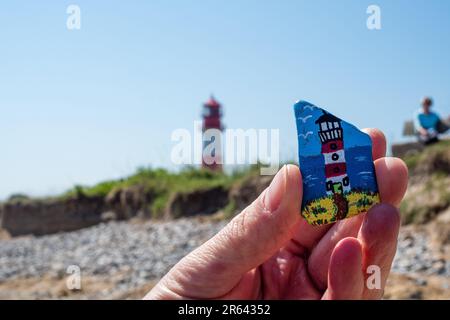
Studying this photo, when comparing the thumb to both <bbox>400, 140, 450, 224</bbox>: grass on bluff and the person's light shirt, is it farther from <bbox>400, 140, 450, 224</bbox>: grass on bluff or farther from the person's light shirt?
the person's light shirt

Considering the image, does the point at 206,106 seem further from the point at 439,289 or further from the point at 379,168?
the point at 379,168

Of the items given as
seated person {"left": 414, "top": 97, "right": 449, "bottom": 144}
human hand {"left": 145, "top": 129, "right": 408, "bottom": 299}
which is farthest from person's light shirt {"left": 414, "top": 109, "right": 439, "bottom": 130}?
human hand {"left": 145, "top": 129, "right": 408, "bottom": 299}

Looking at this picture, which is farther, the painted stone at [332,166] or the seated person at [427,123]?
the seated person at [427,123]

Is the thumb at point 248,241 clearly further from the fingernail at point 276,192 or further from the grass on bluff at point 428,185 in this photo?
the grass on bluff at point 428,185

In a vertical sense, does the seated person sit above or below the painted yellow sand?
above

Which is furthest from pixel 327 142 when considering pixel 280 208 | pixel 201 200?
pixel 201 200

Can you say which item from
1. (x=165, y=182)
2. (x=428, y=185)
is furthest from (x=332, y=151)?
(x=165, y=182)

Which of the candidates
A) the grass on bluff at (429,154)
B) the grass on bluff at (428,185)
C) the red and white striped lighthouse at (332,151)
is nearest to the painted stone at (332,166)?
the red and white striped lighthouse at (332,151)
